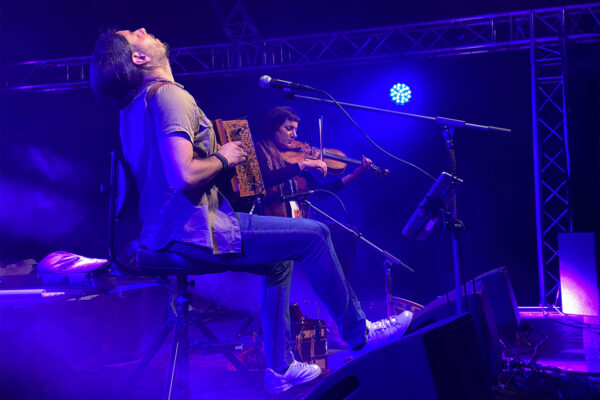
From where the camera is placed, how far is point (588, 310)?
3.94 meters

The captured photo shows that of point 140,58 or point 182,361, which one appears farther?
point 140,58

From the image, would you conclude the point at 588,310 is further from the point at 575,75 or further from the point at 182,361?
the point at 182,361

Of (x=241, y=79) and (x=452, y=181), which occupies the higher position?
(x=241, y=79)

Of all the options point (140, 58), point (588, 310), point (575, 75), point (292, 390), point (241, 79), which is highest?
point (241, 79)

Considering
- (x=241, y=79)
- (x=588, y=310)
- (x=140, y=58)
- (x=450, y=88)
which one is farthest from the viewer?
(x=241, y=79)

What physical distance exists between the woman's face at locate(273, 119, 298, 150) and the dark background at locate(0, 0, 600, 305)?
1.53 m

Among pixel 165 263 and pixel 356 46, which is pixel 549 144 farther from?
pixel 165 263

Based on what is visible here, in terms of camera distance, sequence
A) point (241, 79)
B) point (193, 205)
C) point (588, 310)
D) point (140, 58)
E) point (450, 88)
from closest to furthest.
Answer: point (193, 205), point (140, 58), point (588, 310), point (450, 88), point (241, 79)

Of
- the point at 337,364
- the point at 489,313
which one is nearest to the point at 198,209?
the point at 489,313

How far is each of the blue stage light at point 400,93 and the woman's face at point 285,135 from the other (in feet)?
6.24

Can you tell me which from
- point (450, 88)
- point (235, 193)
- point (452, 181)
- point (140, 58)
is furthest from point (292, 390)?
point (450, 88)

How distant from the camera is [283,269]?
2.04 meters

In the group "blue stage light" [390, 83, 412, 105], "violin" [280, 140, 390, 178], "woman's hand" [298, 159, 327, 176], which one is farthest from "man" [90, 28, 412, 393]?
"blue stage light" [390, 83, 412, 105]

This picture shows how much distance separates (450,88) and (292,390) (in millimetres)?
4830
